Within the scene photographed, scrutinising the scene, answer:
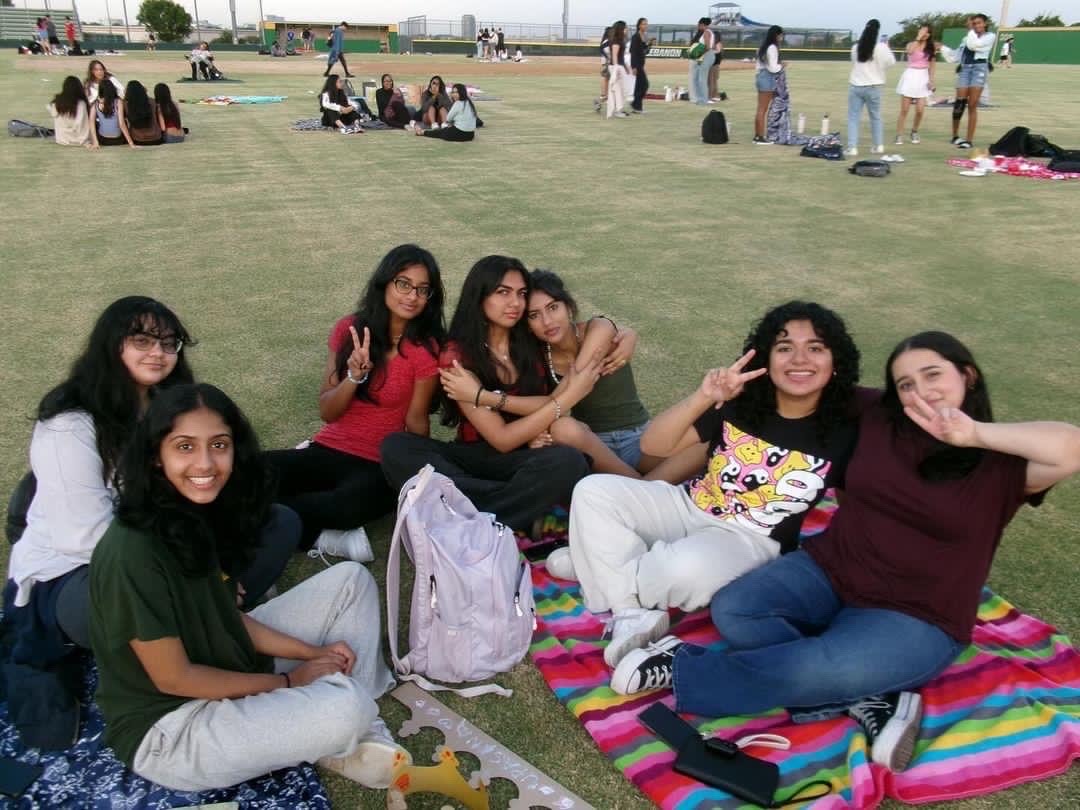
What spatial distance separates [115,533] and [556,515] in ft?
7.24

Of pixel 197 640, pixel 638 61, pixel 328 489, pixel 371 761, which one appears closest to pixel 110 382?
Result: pixel 197 640

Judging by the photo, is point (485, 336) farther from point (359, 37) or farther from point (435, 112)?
point (359, 37)

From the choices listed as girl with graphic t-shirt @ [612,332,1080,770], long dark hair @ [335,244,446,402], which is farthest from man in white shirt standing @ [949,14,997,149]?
girl with graphic t-shirt @ [612,332,1080,770]

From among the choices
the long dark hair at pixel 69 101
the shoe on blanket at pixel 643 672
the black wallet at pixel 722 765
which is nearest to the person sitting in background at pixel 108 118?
the long dark hair at pixel 69 101

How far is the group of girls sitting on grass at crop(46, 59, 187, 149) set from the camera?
45.2ft

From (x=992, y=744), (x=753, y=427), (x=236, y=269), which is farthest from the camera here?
(x=236, y=269)

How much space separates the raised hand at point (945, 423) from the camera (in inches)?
100.0

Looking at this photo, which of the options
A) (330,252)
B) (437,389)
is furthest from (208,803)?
(330,252)

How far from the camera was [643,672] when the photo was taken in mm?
2811

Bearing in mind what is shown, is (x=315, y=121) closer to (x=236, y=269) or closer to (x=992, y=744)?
(x=236, y=269)

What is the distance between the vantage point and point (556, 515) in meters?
4.03

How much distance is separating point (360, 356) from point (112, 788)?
1.91 metres

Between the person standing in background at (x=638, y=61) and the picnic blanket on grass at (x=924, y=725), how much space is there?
1728 centimetres

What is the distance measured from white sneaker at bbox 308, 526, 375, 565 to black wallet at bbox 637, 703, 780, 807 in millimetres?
1532
